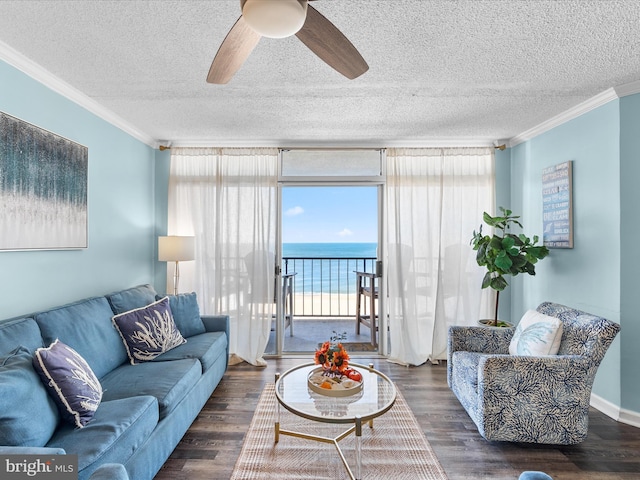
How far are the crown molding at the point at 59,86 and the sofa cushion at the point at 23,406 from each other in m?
1.83

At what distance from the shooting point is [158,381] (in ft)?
6.91

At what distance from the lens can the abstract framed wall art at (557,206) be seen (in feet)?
9.80

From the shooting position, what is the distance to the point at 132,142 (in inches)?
137

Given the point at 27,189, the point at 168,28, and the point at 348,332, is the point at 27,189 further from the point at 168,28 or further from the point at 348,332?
the point at 348,332

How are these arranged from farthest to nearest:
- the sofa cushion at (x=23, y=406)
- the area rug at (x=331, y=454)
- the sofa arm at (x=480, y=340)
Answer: the sofa arm at (x=480, y=340) → the area rug at (x=331, y=454) → the sofa cushion at (x=23, y=406)

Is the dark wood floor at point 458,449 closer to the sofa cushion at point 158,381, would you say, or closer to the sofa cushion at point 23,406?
the sofa cushion at point 158,381

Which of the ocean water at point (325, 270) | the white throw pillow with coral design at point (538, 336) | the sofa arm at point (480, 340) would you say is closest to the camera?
the white throw pillow with coral design at point (538, 336)

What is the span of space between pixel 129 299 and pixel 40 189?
3.45 feet

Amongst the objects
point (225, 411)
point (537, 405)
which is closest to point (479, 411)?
point (537, 405)

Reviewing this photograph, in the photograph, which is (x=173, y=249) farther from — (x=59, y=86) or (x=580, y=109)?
(x=580, y=109)

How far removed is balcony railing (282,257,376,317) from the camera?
18.9 feet

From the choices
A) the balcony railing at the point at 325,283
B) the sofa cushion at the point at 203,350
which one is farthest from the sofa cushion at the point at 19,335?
the balcony railing at the point at 325,283

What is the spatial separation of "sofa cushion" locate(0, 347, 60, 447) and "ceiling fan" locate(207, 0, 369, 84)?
169 cm

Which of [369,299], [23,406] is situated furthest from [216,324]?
[369,299]
